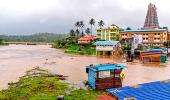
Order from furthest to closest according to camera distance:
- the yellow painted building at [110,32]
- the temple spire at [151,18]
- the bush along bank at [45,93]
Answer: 1. the yellow painted building at [110,32]
2. the temple spire at [151,18]
3. the bush along bank at [45,93]

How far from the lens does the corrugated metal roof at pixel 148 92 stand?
478 inches

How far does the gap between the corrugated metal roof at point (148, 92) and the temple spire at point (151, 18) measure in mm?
84725

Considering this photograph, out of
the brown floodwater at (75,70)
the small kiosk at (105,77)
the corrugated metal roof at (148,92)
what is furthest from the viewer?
the brown floodwater at (75,70)

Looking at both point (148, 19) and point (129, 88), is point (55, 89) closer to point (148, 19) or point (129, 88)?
point (129, 88)

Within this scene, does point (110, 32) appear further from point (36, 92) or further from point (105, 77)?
point (36, 92)

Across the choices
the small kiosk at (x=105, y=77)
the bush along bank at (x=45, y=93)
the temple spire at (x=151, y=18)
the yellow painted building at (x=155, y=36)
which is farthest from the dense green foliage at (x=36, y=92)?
the temple spire at (x=151, y=18)

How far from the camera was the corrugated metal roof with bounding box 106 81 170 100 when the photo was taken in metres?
12.1

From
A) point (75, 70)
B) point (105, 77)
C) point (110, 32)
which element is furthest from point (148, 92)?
point (110, 32)

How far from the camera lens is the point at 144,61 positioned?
4684 centimetres

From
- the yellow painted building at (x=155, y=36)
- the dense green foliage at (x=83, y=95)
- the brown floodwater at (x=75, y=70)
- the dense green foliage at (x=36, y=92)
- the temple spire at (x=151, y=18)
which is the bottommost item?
the brown floodwater at (x=75, y=70)

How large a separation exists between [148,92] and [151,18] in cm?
8735

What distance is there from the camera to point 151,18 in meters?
97.2

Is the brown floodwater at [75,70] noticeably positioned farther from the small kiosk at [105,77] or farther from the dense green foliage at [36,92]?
the small kiosk at [105,77]

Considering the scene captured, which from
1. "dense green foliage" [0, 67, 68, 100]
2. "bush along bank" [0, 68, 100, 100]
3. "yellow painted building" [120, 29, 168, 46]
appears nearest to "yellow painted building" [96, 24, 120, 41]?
"yellow painted building" [120, 29, 168, 46]
